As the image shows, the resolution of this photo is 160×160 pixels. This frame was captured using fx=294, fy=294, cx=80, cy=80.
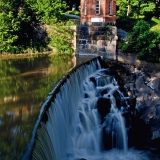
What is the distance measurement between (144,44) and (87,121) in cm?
835

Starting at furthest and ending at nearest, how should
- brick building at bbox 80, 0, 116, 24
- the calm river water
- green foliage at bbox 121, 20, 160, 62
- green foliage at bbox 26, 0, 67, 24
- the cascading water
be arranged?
brick building at bbox 80, 0, 116, 24
green foliage at bbox 26, 0, 67, 24
green foliage at bbox 121, 20, 160, 62
the cascading water
the calm river water

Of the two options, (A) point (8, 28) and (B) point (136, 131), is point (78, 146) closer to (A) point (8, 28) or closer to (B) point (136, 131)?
(B) point (136, 131)

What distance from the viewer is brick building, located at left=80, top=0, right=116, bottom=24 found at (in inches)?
908

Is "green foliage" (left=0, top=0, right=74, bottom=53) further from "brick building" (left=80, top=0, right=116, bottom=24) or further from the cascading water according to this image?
the cascading water

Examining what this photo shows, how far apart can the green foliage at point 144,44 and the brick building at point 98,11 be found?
297cm

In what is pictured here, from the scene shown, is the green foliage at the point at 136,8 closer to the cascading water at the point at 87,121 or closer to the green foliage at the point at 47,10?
the green foliage at the point at 47,10

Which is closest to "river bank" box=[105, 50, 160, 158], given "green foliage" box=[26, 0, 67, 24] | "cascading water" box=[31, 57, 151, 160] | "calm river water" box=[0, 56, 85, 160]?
"cascading water" box=[31, 57, 151, 160]

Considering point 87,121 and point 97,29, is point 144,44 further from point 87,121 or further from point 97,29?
point 87,121

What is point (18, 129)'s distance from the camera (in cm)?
905

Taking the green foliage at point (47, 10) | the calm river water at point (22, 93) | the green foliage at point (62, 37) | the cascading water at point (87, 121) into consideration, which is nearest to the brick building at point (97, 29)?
the green foliage at point (62, 37)

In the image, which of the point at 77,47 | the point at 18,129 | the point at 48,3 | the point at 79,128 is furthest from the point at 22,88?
the point at 48,3

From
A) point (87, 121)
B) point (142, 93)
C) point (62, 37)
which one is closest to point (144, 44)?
point (142, 93)

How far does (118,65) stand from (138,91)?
2928mm

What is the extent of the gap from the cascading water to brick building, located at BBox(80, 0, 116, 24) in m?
6.46
